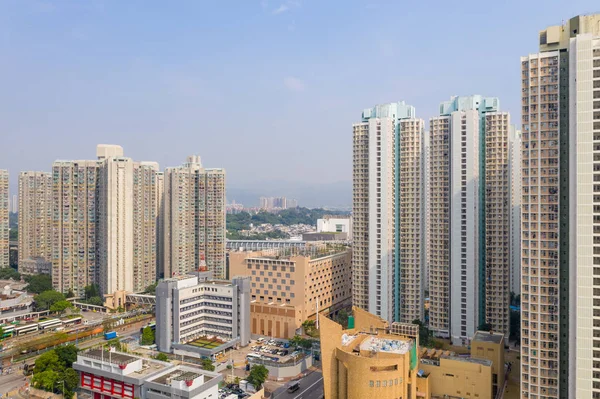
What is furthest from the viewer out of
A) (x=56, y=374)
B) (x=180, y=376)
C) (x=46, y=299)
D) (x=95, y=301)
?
(x=95, y=301)

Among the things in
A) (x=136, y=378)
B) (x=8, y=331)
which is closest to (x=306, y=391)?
(x=136, y=378)

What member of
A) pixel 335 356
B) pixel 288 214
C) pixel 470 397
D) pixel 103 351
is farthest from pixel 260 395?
pixel 288 214

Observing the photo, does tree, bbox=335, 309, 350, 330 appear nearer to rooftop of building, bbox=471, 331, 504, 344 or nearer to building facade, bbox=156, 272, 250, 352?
building facade, bbox=156, 272, 250, 352

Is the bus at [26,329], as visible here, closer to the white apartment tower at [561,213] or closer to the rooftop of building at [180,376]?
the rooftop of building at [180,376]

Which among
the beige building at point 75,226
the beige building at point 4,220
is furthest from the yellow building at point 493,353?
the beige building at point 4,220

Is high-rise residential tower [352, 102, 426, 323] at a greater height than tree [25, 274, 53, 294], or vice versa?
high-rise residential tower [352, 102, 426, 323]

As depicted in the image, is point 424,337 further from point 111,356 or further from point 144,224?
point 144,224

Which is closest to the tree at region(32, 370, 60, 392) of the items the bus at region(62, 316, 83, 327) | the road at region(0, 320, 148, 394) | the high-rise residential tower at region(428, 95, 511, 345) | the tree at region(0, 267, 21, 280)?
the road at region(0, 320, 148, 394)
